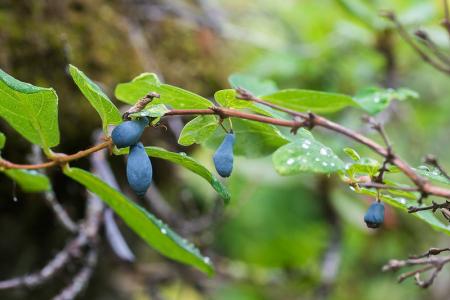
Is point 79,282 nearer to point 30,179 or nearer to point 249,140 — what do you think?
point 30,179

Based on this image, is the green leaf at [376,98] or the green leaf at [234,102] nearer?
the green leaf at [234,102]

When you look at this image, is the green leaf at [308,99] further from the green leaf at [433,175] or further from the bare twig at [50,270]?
the bare twig at [50,270]

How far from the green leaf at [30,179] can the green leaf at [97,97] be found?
189 millimetres

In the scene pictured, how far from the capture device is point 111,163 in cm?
134

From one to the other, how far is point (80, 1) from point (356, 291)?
55.7 inches

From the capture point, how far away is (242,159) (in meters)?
1.62

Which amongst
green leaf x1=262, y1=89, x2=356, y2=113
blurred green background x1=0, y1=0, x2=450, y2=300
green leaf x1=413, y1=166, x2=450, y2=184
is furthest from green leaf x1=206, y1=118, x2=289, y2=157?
blurred green background x1=0, y1=0, x2=450, y2=300

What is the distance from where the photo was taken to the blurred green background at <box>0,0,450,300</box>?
1.19m

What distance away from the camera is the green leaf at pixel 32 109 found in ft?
1.88

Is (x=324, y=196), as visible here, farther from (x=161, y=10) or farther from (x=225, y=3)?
(x=225, y=3)

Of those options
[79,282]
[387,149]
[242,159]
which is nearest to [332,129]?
[387,149]

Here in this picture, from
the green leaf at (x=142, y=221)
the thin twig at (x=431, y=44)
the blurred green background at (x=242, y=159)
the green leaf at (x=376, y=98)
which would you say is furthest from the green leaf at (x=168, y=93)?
the blurred green background at (x=242, y=159)

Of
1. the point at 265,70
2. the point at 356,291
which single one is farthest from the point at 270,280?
the point at 265,70

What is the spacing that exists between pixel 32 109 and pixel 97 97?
0.09m
